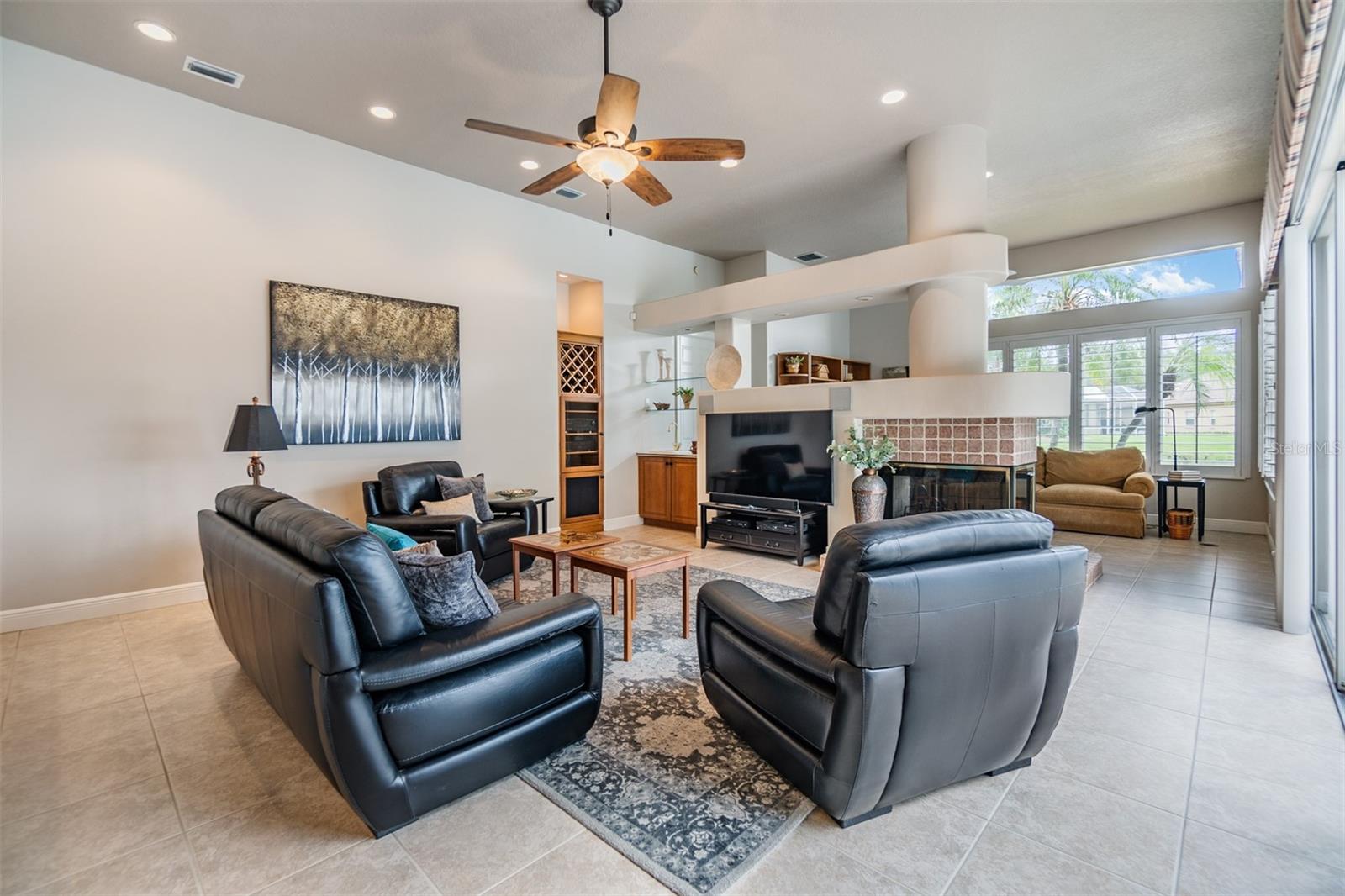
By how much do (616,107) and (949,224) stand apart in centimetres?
300

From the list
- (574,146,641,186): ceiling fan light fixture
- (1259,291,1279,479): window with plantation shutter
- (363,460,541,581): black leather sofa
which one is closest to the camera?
(574,146,641,186): ceiling fan light fixture

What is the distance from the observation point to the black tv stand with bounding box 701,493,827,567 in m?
5.23

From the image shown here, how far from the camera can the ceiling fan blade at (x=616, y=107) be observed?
267cm

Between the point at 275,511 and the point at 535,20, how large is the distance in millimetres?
2925

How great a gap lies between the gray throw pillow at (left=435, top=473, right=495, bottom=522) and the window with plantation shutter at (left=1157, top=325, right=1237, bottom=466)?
24.4ft

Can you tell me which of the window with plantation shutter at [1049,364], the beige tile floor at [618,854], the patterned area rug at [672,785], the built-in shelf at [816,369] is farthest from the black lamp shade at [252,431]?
the window with plantation shutter at [1049,364]

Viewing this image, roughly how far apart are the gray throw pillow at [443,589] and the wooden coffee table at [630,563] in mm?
1056

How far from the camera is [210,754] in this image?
7.20ft

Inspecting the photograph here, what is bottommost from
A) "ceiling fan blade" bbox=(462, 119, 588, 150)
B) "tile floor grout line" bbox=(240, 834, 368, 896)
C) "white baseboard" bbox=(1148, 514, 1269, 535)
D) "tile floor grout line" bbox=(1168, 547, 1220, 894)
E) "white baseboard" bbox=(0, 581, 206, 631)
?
"tile floor grout line" bbox=(240, 834, 368, 896)

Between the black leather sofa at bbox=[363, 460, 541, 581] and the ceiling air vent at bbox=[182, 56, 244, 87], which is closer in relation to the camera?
the ceiling air vent at bbox=[182, 56, 244, 87]

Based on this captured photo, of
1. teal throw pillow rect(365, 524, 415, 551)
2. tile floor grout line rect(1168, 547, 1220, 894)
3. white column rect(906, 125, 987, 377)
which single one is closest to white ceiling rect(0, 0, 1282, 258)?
white column rect(906, 125, 987, 377)

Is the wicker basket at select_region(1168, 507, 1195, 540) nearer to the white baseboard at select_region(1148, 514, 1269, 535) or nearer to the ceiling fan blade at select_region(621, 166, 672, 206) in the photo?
the white baseboard at select_region(1148, 514, 1269, 535)

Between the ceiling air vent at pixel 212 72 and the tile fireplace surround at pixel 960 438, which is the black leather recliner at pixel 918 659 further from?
the ceiling air vent at pixel 212 72

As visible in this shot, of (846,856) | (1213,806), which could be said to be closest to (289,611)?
(846,856)
